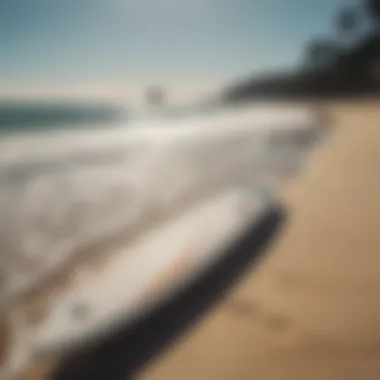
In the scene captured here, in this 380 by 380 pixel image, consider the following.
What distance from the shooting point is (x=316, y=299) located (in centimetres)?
117

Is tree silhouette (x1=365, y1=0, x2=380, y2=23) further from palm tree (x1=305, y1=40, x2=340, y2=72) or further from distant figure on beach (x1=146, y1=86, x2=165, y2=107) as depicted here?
distant figure on beach (x1=146, y1=86, x2=165, y2=107)

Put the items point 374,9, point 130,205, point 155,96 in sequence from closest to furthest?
point 155,96 < point 374,9 < point 130,205

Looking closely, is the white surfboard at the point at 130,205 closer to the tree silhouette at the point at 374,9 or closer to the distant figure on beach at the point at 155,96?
the distant figure on beach at the point at 155,96

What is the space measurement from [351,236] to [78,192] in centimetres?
85

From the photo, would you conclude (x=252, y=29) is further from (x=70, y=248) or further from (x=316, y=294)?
(x=70, y=248)

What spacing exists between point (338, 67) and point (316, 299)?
645mm

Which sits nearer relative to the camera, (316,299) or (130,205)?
(316,299)

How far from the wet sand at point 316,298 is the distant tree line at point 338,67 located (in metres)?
0.08

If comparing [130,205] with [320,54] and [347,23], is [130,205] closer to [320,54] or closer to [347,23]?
[320,54]

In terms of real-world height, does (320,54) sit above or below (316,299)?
above

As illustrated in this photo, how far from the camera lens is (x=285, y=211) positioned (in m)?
1.51

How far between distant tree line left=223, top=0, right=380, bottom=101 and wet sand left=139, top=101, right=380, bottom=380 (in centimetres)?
8

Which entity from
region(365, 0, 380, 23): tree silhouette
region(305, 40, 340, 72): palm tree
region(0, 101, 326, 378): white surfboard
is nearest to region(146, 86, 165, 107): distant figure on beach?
region(0, 101, 326, 378): white surfboard

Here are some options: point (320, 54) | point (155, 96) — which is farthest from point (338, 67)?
point (155, 96)
